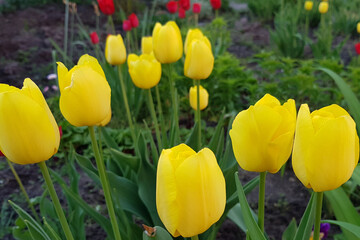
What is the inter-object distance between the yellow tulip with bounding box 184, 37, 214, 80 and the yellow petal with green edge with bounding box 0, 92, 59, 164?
0.69 meters

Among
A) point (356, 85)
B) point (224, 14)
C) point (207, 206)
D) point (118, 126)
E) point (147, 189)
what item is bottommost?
point (224, 14)

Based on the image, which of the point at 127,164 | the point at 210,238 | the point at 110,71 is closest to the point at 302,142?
the point at 210,238

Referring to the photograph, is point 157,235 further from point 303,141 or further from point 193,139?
point 193,139

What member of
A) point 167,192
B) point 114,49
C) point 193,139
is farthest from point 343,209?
point 114,49

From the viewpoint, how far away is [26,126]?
0.68 m

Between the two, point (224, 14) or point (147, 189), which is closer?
point (147, 189)

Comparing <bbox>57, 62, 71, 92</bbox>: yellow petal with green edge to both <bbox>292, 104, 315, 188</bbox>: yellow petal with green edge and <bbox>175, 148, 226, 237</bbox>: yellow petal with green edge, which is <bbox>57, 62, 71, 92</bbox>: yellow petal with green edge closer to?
<bbox>175, 148, 226, 237</bbox>: yellow petal with green edge

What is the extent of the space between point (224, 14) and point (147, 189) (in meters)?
5.88

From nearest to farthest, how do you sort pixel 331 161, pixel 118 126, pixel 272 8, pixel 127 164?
pixel 331 161, pixel 127 164, pixel 118 126, pixel 272 8

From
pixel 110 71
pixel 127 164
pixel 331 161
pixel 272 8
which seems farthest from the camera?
pixel 272 8

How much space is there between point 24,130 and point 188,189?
289 millimetres

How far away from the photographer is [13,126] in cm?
68

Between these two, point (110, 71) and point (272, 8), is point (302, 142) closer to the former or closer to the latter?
point (110, 71)

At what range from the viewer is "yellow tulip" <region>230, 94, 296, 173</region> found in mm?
652
